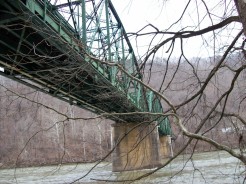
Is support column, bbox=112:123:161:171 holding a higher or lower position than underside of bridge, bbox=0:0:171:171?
lower

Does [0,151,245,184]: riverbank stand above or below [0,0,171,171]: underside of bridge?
below

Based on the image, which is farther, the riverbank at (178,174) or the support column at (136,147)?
the riverbank at (178,174)

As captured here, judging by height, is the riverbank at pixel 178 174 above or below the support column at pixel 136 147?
below

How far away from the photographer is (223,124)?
169 inches

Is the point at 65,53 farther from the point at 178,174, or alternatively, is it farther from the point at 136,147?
the point at 178,174

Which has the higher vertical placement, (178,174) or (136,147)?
(136,147)

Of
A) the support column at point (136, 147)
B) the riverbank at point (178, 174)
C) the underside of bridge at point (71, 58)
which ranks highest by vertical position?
the underside of bridge at point (71, 58)

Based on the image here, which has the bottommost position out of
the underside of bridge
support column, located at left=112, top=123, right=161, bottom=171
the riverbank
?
the riverbank

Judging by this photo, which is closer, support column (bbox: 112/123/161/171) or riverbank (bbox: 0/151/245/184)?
support column (bbox: 112/123/161/171)

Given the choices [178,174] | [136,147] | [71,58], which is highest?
[71,58]

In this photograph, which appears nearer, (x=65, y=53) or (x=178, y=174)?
(x=65, y=53)

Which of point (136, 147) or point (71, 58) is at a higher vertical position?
point (71, 58)

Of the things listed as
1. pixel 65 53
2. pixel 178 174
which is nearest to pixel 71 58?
pixel 65 53

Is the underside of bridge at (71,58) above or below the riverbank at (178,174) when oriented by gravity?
above
